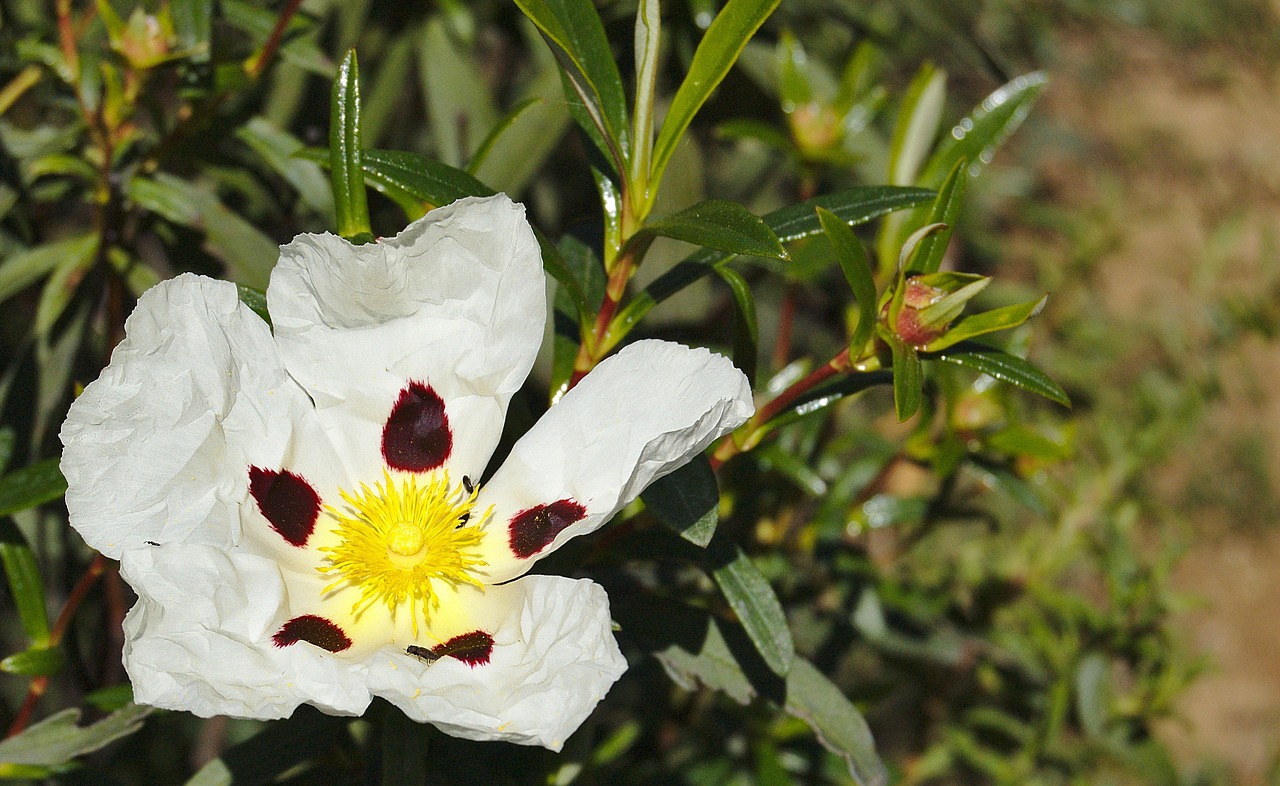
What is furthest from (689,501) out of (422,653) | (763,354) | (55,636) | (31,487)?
(763,354)

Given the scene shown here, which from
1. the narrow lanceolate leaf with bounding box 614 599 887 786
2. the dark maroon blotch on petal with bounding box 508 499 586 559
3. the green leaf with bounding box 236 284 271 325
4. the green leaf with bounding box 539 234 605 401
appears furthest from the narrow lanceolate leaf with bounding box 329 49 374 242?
the narrow lanceolate leaf with bounding box 614 599 887 786

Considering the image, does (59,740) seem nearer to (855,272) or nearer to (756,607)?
(756,607)

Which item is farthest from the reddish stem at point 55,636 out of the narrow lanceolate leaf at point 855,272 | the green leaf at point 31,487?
the narrow lanceolate leaf at point 855,272

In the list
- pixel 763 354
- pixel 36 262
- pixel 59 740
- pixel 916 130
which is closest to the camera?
pixel 59 740

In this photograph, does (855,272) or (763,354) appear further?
(763,354)

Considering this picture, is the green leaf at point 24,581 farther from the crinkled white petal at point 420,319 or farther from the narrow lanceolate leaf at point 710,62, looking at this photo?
the narrow lanceolate leaf at point 710,62

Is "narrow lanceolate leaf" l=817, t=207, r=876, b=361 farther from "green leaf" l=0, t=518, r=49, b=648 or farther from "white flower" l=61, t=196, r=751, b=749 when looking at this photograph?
"green leaf" l=0, t=518, r=49, b=648

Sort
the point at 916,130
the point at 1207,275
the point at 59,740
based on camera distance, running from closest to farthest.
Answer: the point at 59,740
the point at 916,130
the point at 1207,275
